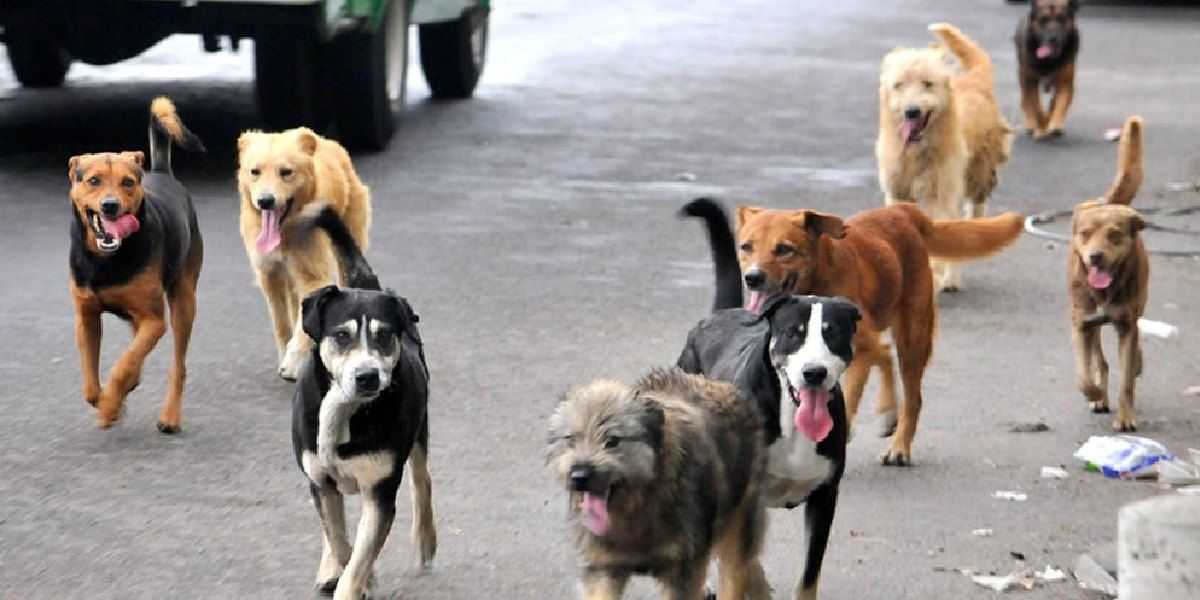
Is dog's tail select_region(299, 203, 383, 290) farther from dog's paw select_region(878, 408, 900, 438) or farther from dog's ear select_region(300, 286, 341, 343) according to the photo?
dog's paw select_region(878, 408, 900, 438)

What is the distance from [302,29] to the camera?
13977 millimetres

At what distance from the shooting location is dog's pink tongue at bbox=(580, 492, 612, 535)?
4.88 m

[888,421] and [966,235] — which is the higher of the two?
[966,235]

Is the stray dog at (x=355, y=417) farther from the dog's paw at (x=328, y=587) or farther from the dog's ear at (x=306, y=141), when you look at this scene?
the dog's ear at (x=306, y=141)

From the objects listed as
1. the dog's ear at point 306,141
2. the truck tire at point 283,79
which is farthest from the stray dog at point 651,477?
the truck tire at point 283,79

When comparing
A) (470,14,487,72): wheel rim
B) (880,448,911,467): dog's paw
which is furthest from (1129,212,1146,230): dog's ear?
(470,14,487,72): wheel rim

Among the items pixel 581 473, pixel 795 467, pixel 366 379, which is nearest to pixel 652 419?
pixel 581 473

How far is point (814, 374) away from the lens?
219 inches

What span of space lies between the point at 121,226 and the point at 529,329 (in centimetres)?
267

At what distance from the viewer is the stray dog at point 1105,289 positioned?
8312 mm

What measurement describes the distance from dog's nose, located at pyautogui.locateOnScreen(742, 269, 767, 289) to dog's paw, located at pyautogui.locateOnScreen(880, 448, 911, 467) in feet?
3.15

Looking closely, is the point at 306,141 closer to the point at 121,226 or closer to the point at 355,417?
the point at 121,226

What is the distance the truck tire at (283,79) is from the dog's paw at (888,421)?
7.80 meters

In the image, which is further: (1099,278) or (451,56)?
(451,56)
